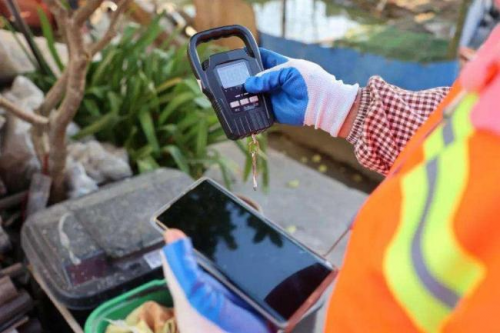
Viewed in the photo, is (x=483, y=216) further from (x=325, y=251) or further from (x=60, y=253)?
(x=325, y=251)

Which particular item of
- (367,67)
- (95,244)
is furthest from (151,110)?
(367,67)

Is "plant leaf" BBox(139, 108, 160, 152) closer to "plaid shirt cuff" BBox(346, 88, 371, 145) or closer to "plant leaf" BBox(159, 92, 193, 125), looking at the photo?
"plant leaf" BBox(159, 92, 193, 125)

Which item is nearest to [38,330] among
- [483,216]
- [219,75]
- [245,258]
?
[245,258]

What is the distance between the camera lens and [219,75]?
97cm

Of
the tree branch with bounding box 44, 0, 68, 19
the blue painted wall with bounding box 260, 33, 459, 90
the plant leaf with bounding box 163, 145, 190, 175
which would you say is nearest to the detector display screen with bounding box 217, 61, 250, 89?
the tree branch with bounding box 44, 0, 68, 19

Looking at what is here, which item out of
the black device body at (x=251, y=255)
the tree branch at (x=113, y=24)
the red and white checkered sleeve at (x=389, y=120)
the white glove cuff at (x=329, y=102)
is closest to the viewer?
the red and white checkered sleeve at (x=389, y=120)

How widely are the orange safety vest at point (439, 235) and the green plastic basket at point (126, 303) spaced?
0.89 meters

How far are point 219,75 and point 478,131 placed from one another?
633 millimetres

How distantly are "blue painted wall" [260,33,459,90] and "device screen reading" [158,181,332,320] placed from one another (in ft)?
4.51

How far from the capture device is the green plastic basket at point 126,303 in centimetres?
120

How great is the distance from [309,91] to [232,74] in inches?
5.8

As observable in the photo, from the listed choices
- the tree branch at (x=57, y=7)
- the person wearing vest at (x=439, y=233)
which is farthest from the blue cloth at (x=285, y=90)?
the tree branch at (x=57, y=7)

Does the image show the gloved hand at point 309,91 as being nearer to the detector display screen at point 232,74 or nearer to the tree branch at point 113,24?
the detector display screen at point 232,74

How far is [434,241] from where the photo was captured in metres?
0.40
